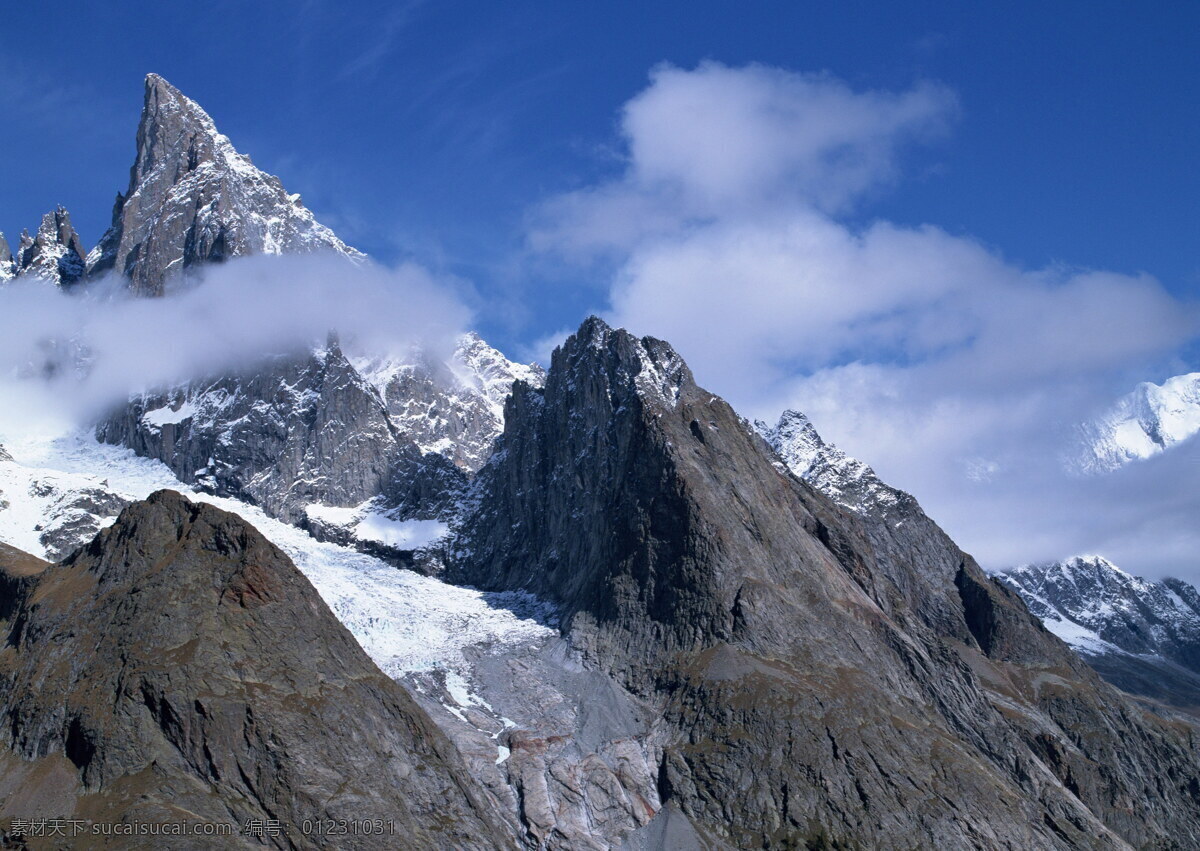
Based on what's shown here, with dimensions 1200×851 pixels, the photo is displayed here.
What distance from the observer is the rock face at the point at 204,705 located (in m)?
139

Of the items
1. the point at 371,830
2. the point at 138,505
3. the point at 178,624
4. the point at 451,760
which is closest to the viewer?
the point at 371,830

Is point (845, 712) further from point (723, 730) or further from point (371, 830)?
point (371, 830)

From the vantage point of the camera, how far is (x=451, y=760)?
558ft

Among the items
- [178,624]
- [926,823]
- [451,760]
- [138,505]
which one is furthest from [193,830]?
[926,823]

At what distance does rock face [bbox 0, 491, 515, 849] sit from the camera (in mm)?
139375

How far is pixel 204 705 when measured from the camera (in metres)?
148

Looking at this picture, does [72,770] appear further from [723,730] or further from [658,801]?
[723,730]

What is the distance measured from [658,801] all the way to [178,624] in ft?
235

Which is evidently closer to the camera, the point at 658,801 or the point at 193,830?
the point at 193,830

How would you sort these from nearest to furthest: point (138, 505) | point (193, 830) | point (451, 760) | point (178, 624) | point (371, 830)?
point (193, 830), point (371, 830), point (178, 624), point (451, 760), point (138, 505)

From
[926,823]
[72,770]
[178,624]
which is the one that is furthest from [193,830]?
[926,823]

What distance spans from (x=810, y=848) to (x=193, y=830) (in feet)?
269

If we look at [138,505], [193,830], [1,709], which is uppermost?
[138,505]

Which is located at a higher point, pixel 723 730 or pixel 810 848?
pixel 723 730
